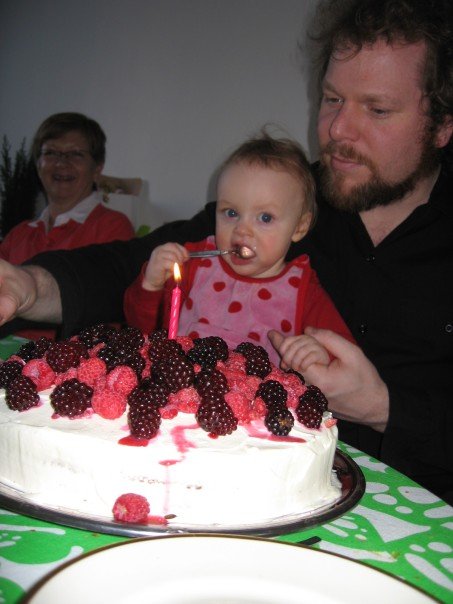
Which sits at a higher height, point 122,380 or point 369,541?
point 122,380

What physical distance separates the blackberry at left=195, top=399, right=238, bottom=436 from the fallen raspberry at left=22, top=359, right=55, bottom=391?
0.28m

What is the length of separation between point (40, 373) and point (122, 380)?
17cm

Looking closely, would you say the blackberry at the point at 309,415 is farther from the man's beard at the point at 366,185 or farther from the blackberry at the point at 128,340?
the man's beard at the point at 366,185

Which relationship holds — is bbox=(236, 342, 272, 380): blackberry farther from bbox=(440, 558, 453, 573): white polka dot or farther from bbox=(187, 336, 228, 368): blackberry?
bbox=(440, 558, 453, 573): white polka dot

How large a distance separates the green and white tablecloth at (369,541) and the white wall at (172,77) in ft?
9.58

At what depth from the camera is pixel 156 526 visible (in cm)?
80

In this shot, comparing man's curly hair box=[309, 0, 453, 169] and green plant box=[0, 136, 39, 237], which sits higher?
man's curly hair box=[309, 0, 453, 169]

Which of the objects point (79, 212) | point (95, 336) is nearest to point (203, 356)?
point (95, 336)

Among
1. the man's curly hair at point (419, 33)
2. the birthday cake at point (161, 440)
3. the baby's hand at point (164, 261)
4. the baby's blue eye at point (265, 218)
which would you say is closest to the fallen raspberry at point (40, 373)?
the birthday cake at point (161, 440)

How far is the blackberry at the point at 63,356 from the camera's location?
1.05m

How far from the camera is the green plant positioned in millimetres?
5739

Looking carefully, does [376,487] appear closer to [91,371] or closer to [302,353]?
[302,353]

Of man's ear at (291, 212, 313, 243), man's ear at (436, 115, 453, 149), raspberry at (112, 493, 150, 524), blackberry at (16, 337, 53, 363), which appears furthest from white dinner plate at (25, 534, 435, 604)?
man's ear at (436, 115, 453, 149)

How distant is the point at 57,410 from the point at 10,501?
152 mm
